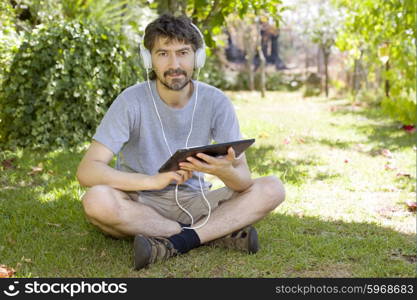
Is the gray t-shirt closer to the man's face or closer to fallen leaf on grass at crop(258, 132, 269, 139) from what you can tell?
the man's face

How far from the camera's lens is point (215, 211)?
3516 mm

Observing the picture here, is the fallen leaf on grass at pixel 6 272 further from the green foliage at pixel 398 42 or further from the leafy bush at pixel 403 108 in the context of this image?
the leafy bush at pixel 403 108

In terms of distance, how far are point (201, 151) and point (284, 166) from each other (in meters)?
3.40

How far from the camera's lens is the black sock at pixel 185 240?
3.31 metres

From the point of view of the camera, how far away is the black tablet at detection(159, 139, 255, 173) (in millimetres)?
2896

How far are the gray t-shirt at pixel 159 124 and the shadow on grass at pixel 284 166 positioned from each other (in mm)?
2142

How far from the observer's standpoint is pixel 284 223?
164 inches

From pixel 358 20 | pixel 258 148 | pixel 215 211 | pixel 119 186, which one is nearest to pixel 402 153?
pixel 258 148

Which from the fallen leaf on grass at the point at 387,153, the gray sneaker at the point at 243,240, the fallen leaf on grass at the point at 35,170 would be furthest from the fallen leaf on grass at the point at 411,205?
the fallen leaf on grass at the point at 35,170

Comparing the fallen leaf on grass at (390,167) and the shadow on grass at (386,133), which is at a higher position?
the fallen leaf on grass at (390,167)

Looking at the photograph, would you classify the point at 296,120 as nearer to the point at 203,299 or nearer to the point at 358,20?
the point at 358,20

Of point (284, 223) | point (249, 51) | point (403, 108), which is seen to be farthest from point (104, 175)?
point (249, 51)

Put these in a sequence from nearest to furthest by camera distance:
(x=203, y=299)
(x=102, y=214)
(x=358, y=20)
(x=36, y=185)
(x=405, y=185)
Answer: (x=203, y=299) → (x=102, y=214) → (x=36, y=185) → (x=405, y=185) → (x=358, y=20)

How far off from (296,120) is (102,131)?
26.3 ft
